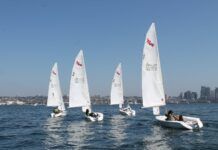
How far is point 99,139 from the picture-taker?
98.5ft

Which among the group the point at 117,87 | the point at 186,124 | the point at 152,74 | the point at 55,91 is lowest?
the point at 186,124

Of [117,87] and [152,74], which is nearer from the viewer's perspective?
[152,74]

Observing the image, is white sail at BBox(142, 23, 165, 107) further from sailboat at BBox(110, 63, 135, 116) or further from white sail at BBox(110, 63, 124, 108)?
white sail at BBox(110, 63, 124, 108)

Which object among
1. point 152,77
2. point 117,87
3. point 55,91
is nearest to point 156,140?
point 152,77

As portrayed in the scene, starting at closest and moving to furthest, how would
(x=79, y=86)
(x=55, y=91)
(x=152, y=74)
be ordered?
1. (x=152, y=74)
2. (x=79, y=86)
3. (x=55, y=91)

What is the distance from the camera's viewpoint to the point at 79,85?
5309 cm

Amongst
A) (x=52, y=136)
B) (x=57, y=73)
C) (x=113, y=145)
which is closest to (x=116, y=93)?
(x=57, y=73)

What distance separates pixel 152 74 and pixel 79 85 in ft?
55.0

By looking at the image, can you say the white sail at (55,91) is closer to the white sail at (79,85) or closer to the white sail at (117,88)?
the white sail at (117,88)

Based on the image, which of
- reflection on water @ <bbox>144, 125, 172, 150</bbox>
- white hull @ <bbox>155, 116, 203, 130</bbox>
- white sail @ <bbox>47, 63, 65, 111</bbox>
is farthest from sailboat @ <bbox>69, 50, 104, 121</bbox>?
reflection on water @ <bbox>144, 125, 172, 150</bbox>

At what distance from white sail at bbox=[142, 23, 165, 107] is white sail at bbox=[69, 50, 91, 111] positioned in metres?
14.6

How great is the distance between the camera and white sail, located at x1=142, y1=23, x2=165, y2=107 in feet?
123

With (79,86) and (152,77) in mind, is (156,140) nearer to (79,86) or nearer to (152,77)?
(152,77)

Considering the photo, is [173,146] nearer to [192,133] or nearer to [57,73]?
[192,133]
